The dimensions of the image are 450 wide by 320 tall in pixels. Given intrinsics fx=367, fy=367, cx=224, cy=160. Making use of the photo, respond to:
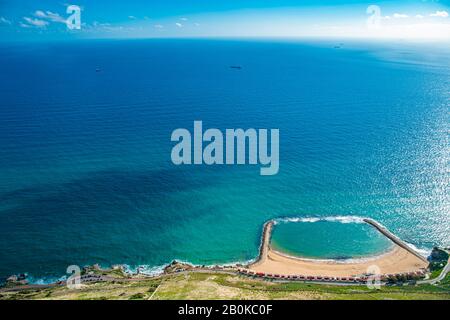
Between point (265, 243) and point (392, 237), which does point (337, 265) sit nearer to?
point (265, 243)

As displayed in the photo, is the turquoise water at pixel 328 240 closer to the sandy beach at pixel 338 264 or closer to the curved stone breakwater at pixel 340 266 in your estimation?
the sandy beach at pixel 338 264

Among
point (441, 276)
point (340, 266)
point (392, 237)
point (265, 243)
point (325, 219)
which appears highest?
point (325, 219)

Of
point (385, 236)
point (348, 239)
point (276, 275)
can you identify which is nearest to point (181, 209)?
point (276, 275)

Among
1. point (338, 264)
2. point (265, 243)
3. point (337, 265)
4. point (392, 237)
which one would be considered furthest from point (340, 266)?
point (392, 237)

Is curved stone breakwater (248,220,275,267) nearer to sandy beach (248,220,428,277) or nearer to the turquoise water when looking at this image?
sandy beach (248,220,428,277)

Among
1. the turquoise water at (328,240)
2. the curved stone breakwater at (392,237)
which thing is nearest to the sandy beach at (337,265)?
the curved stone breakwater at (392,237)

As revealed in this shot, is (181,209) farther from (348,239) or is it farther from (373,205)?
(373,205)
